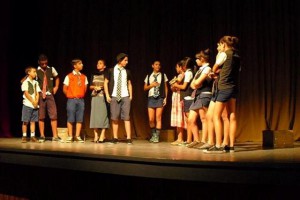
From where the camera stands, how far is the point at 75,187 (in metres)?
5.93

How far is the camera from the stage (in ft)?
14.1

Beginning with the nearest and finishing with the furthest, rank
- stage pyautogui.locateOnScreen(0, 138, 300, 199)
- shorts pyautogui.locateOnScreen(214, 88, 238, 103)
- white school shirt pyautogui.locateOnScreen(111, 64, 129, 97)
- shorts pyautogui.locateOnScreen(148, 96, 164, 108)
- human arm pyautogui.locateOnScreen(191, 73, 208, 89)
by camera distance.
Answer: stage pyautogui.locateOnScreen(0, 138, 300, 199) → shorts pyautogui.locateOnScreen(214, 88, 238, 103) → human arm pyautogui.locateOnScreen(191, 73, 208, 89) → white school shirt pyautogui.locateOnScreen(111, 64, 129, 97) → shorts pyautogui.locateOnScreen(148, 96, 164, 108)

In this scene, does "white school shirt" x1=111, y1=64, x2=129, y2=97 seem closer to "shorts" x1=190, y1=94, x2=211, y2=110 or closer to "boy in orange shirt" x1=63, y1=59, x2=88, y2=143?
"boy in orange shirt" x1=63, y1=59, x2=88, y2=143

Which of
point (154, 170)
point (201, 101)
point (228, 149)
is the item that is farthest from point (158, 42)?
point (154, 170)

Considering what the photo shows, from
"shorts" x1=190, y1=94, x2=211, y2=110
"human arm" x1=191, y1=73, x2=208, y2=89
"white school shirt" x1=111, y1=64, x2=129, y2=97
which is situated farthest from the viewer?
"white school shirt" x1=111, y1=64, x2=129, y2=97

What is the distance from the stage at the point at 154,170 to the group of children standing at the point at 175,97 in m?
0.56

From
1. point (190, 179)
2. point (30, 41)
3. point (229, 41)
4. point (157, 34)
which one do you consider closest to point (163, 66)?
point (157, 34)

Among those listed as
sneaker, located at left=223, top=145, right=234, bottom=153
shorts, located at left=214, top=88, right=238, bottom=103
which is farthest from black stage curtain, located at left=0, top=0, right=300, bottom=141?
shorts, located at left=214, top=88, right=238, bottom=103

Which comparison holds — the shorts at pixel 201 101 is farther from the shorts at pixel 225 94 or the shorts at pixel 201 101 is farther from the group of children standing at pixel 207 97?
the shorts at pixel 225 94

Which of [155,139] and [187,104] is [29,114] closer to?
[155,139]

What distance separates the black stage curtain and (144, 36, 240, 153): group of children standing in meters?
1.53

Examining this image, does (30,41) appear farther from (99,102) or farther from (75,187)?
(75,187)

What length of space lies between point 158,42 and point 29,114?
332 cm

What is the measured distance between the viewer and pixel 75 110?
773cm
